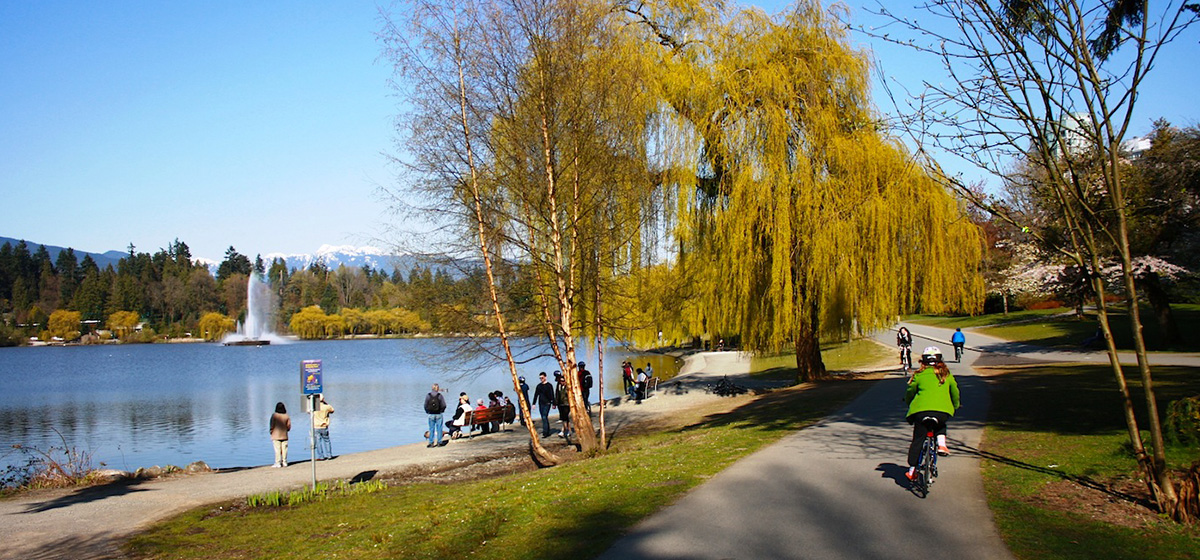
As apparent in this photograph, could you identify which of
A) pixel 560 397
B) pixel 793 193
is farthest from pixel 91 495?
pixel 793 193

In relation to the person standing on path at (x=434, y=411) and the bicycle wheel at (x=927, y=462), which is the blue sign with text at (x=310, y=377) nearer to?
the person standing on path at (x=434, y=411)

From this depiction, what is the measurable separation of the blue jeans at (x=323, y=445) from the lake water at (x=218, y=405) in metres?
2.74

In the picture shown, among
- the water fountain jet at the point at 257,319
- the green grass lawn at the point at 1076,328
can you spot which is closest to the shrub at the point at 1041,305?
the green grass lawn at the point at 1076,328

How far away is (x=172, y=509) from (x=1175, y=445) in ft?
48.8

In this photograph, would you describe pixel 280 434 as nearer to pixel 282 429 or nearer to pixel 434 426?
pixel 282 429

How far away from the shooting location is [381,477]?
16.8 metres

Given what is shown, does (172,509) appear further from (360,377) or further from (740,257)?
(360,377)

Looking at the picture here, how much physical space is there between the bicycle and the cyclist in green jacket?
5 centimetres

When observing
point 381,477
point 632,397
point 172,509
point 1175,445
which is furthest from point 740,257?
point 172,509

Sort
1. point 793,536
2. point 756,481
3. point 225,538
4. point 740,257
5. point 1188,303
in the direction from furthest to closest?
point 1188,303 → point 740,257 → point 225,538 → point 756,481 → point 793,536

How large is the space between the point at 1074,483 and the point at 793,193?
14.4 meters

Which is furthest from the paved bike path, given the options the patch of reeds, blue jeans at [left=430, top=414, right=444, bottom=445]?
blue jeans at [left=430, top=414, right=444, bottom=445]

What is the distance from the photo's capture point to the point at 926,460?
912cm

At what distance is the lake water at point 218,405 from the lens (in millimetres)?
23719
